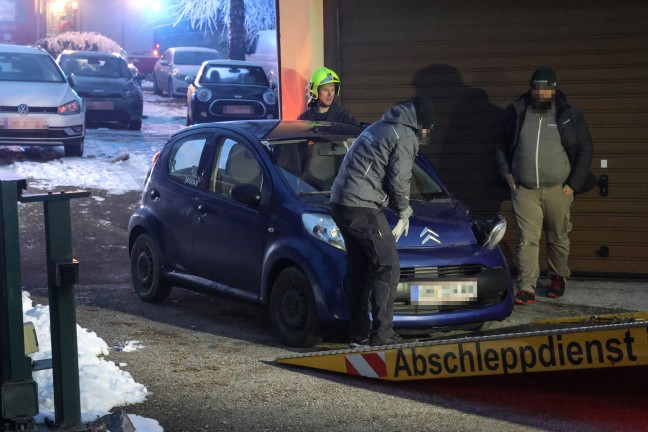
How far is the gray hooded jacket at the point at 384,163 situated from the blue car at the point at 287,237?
43 cm

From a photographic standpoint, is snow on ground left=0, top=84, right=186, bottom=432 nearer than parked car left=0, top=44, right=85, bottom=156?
Yes

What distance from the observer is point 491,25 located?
11.6 m

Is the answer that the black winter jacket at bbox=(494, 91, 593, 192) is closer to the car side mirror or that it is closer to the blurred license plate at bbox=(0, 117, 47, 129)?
the car side mirror

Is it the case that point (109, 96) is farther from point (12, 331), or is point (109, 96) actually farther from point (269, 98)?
point (12, 331)

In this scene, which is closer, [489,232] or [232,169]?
[489,232]

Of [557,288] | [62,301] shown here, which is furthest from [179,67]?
[62,301]

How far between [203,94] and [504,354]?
57.2ft

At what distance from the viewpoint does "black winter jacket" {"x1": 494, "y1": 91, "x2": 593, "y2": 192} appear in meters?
10.2

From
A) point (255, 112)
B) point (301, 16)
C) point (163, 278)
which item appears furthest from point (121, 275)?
point (255, 112)

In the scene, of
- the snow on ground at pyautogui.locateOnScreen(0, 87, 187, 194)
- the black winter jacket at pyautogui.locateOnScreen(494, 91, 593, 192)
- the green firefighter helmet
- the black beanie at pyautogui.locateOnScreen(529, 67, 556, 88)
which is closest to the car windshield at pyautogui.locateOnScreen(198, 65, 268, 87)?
the snow on ground at pyautogui.locateOnScreen(0, 87, 187, 194)

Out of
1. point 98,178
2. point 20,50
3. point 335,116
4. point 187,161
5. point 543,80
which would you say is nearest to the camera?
point 187,161

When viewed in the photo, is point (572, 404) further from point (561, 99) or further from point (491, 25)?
point (491, 25)

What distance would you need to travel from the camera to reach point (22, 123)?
17.7 m

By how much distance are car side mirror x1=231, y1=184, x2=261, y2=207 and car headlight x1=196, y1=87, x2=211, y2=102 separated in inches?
594
